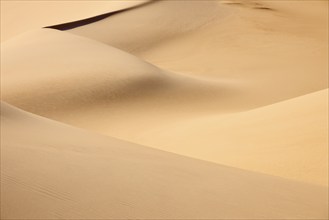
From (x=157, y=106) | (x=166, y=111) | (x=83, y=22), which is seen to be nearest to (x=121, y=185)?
(x=166, y=111)

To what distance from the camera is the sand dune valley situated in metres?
3.81

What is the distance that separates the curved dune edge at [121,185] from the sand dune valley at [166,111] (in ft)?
0.04

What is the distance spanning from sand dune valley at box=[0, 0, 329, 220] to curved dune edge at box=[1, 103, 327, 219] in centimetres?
1

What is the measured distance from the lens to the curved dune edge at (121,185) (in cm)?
341

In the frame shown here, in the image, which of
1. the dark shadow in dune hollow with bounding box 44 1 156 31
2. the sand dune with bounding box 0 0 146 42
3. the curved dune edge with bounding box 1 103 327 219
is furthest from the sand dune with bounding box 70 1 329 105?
the curved dune edge with bounding box 1 103 327 219

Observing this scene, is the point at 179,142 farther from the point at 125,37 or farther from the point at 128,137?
the point at 125,37

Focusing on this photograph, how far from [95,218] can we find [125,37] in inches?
548

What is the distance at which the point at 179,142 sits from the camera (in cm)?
786

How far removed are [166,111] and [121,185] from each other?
617 centimetres

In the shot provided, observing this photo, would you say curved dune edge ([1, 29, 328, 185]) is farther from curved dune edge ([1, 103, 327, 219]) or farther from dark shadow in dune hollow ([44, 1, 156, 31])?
dark shadow in dune hollow ([44, 1, 156, 31])

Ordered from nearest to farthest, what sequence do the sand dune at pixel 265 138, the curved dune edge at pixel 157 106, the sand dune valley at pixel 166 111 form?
the sand dune valley at pixel 166 111
the sand dune at pixel 265 138
the curved dune edge at pixel 157 106

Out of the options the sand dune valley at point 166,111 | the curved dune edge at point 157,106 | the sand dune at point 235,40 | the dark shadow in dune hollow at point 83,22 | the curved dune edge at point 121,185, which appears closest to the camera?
the curved dune edge at point 121,185

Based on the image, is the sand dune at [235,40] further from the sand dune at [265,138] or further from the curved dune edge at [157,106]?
the sand dune at [265,138]

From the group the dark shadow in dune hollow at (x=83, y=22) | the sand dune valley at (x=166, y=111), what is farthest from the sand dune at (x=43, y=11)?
the dark shadow in dune hollow at (x=83, y=22)
